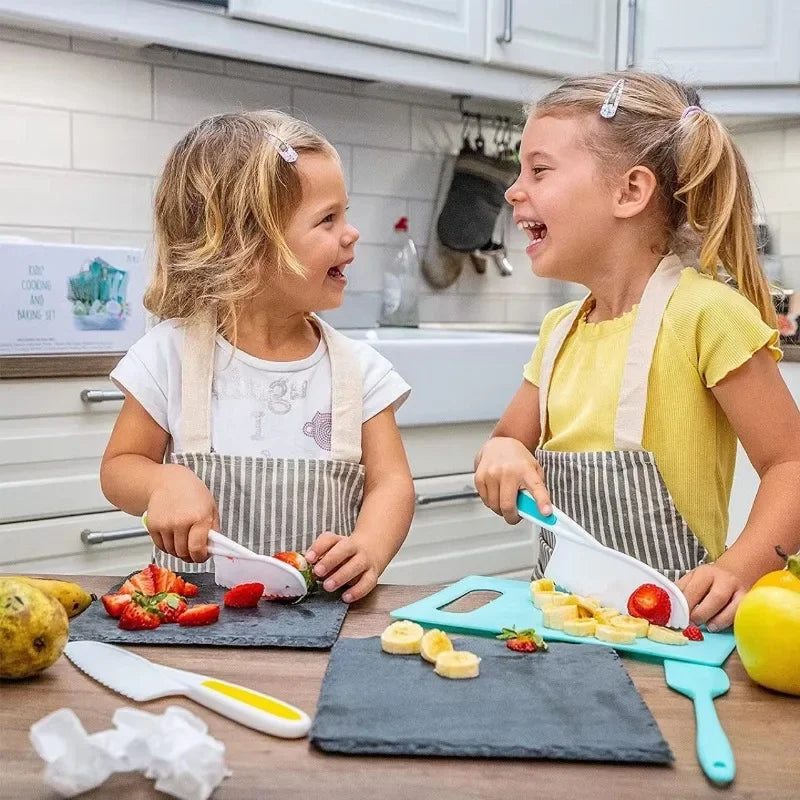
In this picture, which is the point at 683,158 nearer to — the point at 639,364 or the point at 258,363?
the point at 639,364

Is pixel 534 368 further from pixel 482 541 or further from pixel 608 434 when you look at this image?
pixel 482 541

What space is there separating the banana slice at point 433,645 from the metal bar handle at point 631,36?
247cm

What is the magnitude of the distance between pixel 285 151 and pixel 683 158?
1.59ft

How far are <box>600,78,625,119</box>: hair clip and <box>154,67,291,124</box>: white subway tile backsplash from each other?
143cm

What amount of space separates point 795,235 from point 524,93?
972mm

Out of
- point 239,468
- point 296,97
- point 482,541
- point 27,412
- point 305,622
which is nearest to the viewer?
point 305,622

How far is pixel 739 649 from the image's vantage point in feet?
2.37

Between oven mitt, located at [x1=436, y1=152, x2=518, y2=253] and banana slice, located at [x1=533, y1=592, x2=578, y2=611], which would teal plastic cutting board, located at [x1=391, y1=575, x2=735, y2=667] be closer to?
banana slice, located at [x1=533, y1=592, x2=578, y2=611]

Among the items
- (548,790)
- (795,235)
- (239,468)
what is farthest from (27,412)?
(795,235)

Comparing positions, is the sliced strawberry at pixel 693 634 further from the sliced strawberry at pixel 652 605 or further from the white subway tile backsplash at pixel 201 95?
the white subway tile backsplash at pixel 201 95

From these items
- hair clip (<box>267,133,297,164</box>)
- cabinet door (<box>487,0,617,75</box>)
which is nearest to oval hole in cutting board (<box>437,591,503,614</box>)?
hair clip (<box>267,133,297,164</box>)

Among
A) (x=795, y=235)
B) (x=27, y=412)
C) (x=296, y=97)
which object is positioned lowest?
(x=27, y=412)

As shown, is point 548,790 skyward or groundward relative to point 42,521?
skyward

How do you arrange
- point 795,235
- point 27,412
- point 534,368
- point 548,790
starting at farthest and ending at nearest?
point 795,235, point 27,412, point 534,368, point 548,790
